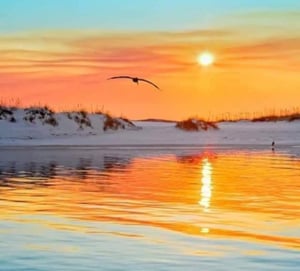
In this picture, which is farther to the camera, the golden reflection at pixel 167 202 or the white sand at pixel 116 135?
the white sand at pixel 116 135

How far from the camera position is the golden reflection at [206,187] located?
16.2 meters

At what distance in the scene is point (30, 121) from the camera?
5844cm

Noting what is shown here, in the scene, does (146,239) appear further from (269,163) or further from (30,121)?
(30,121)

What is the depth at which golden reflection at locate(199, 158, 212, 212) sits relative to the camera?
16.2 meters

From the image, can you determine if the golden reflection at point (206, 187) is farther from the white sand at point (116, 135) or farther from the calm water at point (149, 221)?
the white sand at point (116, 135)

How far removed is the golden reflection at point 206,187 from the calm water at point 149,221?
0.09 ft

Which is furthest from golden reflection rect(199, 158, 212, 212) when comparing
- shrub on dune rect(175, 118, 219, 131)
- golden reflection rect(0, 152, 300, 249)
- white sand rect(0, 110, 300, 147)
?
shrub on dune rect(175, 118, 219, 131)

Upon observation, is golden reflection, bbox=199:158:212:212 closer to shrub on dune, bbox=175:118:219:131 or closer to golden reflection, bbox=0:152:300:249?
golden reflection, bbox=0:152:300:249

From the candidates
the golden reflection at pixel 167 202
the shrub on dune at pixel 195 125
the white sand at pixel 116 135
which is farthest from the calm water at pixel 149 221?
the shrub on dune at pixel 195 125

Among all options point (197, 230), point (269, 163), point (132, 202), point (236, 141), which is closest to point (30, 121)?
point (236, 141)

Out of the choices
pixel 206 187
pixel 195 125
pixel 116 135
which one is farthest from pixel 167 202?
pixel 195 125

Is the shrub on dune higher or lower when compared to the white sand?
higher

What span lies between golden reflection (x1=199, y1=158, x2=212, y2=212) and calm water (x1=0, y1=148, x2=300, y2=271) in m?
0.03

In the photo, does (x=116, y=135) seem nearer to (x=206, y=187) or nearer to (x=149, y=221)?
(x=206, y=187)
